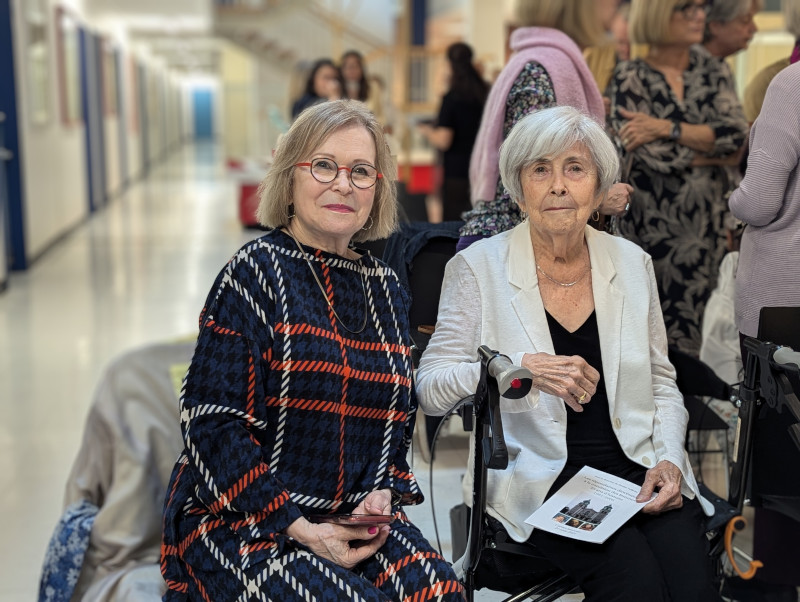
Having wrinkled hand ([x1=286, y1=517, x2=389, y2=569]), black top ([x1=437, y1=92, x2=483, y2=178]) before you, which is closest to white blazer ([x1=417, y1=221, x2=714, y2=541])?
wrinkled hand ([x1=286, y1=517, x2=389, y2=569])

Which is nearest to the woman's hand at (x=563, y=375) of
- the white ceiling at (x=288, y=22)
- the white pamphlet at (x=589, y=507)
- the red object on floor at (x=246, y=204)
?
the white pamphlet at (x=589, y=507)

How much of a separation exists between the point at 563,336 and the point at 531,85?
2.74 ft

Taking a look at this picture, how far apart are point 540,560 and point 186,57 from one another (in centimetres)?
2874

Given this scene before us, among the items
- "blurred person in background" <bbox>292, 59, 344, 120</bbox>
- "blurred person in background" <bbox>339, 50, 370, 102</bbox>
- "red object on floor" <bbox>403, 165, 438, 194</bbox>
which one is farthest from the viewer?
"red object on floor" <bbox>403, 165, 438, 194</bbox>

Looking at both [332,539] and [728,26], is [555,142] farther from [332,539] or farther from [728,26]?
[728,26]

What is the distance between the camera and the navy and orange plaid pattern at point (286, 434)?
1.79 m

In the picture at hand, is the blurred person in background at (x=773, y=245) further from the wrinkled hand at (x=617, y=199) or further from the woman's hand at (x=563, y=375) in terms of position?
the woman's hand at (x=563, y=375)

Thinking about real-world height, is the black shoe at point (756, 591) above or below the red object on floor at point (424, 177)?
below

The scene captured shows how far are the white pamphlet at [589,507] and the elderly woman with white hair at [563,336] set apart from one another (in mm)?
37

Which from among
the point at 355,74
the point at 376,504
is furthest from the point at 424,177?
the point at 376,504

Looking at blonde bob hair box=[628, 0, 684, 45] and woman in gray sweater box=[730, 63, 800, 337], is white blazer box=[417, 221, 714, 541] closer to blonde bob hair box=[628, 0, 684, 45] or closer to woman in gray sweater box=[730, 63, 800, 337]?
woman in gray sweater box=[730, 63, 800, 337]

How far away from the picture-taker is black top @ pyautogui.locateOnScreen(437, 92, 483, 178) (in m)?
6.70

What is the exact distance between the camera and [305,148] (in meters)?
1.95

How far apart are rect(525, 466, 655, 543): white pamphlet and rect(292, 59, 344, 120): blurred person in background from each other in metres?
5.18
